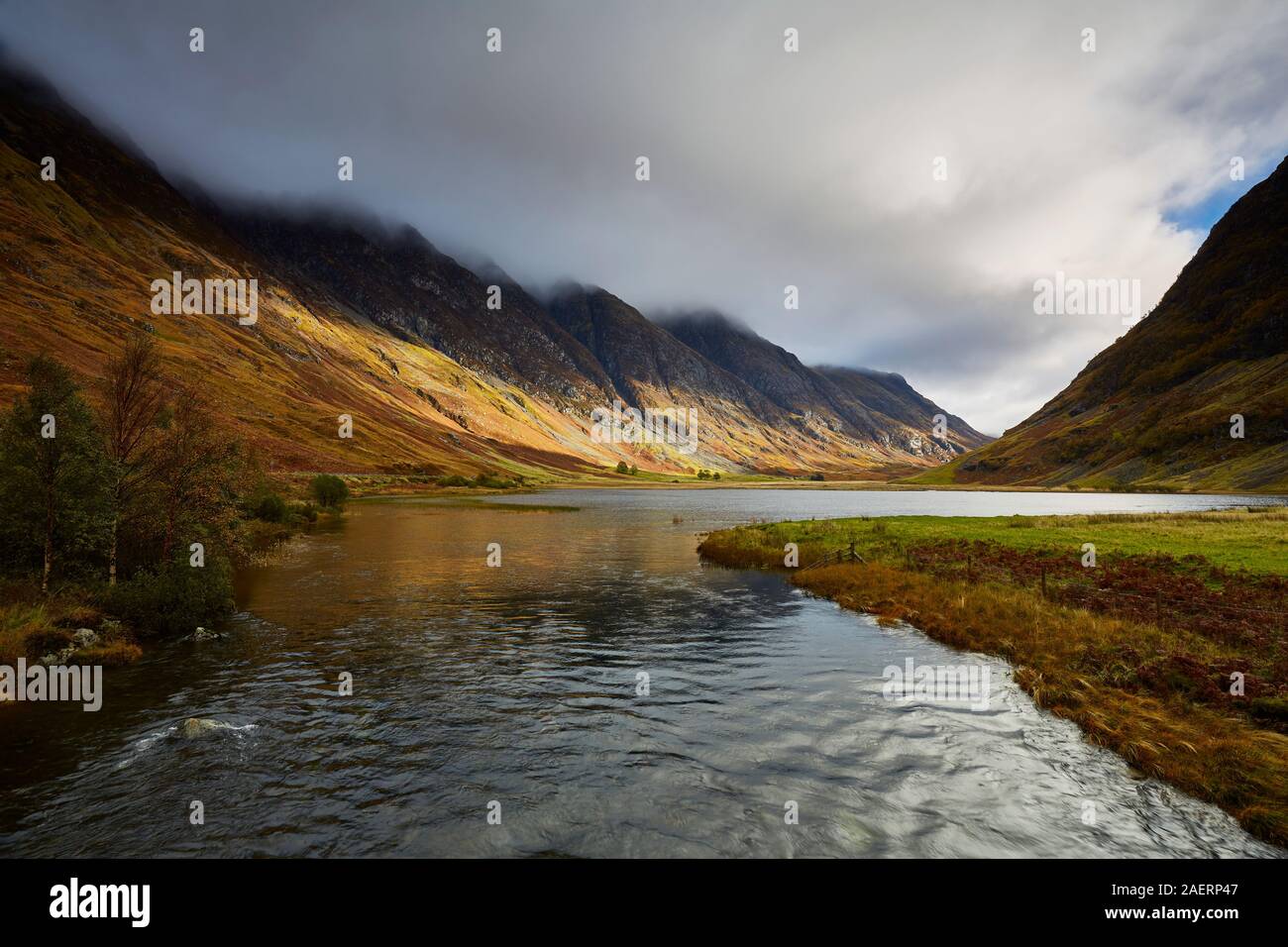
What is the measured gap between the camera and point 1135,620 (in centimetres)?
2300

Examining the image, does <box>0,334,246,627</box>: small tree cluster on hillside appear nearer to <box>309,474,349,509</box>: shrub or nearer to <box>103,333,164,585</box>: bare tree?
<box>103,333,164,585</box>: bare tree

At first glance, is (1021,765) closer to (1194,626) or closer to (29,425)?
(1194,626)

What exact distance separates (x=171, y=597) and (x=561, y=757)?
21.4m

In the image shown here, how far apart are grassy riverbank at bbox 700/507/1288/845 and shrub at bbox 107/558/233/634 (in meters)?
32.9

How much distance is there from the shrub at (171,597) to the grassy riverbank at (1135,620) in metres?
32.9

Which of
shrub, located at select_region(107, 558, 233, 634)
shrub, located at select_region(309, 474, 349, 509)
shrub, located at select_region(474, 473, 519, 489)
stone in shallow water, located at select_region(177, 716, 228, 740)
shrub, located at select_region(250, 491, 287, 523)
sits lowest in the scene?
stone in shallow water, located at select_region(177, 716, 228, 740)

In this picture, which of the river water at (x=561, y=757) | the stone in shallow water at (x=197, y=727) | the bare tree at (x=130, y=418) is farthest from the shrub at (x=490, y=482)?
the stone in shallow water at (x=197, y=727)

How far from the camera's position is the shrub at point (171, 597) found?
24.3m

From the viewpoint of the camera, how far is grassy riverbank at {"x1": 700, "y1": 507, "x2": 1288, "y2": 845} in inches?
542

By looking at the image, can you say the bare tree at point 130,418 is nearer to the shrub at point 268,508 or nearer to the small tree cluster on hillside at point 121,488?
the small tree cluster on hillside at point 121,488

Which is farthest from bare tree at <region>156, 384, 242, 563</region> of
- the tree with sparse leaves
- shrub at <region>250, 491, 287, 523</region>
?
shrub at <region>250, 491, 287, 523</region>

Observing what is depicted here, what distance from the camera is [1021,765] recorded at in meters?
14.7
